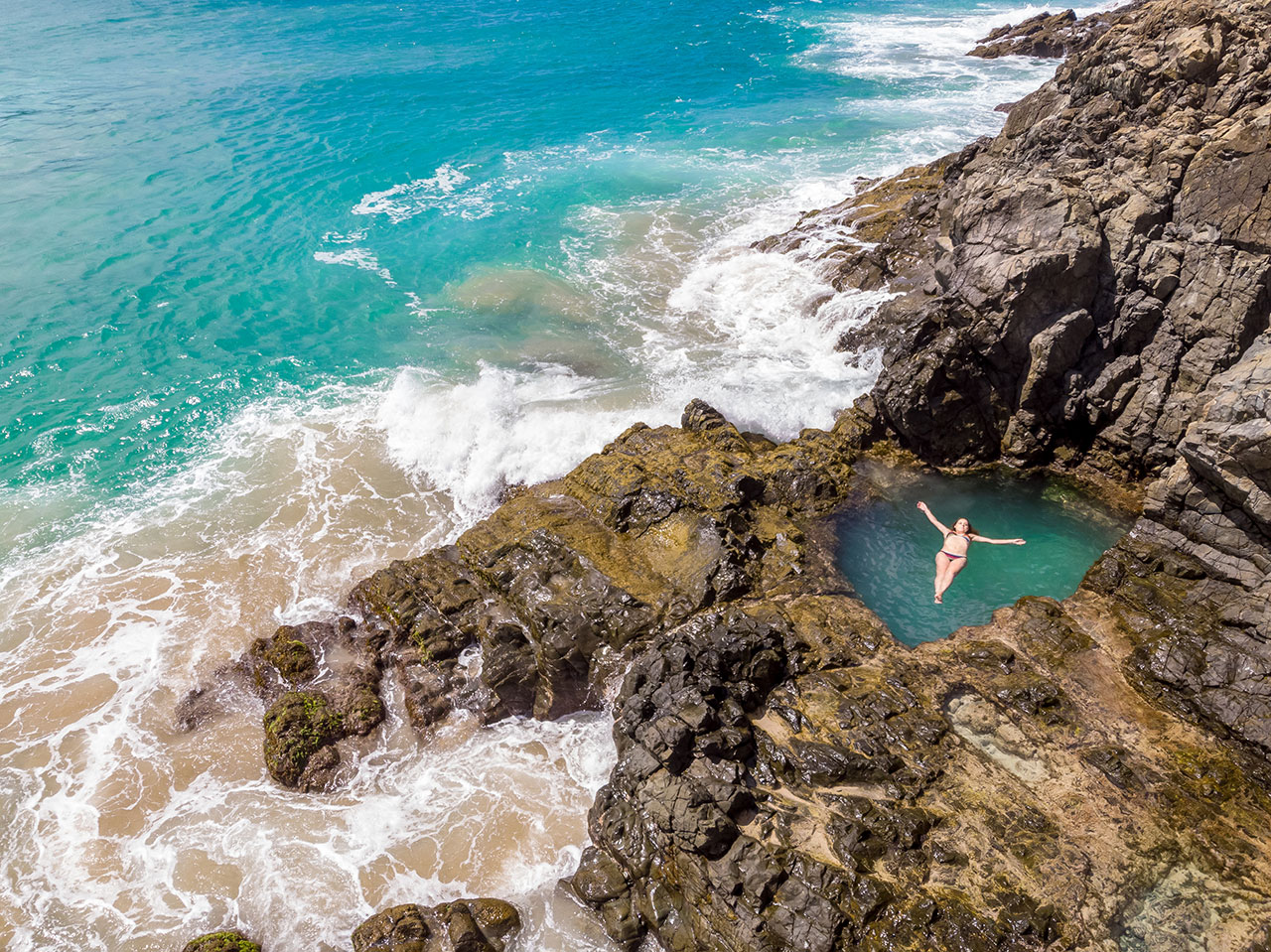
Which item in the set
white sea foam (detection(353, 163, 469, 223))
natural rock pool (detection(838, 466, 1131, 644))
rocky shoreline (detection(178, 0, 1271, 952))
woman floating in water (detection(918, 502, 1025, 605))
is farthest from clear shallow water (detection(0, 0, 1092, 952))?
woman floating in water (detection(918, 502, 1025, 605))

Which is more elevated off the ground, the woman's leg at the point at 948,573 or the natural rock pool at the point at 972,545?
the woman's leg at the point at 948,573

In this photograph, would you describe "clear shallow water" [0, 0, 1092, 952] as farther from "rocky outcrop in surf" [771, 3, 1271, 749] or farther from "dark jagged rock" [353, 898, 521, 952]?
"rocky outcrop in surf" [771, 3, 1271, 749]

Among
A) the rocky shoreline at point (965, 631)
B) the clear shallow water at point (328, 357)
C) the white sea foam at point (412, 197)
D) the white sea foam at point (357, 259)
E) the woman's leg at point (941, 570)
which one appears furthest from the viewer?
the white sea foam at point (412, 197)

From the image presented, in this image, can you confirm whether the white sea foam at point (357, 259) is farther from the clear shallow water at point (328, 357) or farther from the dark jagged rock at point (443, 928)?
the dark jagged rock at point (443, 928)

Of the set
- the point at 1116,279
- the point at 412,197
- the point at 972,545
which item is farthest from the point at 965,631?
the point at 412,197


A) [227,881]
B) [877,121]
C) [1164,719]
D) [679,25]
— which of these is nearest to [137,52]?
[679,25]

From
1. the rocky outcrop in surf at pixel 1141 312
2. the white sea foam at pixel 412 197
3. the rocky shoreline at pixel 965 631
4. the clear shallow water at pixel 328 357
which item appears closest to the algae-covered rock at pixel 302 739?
the rocky shoreline at pixel 965 631

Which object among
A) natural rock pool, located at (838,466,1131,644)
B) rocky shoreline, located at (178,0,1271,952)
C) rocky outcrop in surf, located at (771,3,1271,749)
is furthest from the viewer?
natural rock pool, located at (838,466,1131,644)

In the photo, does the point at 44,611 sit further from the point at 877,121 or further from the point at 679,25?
the point at 679,25
